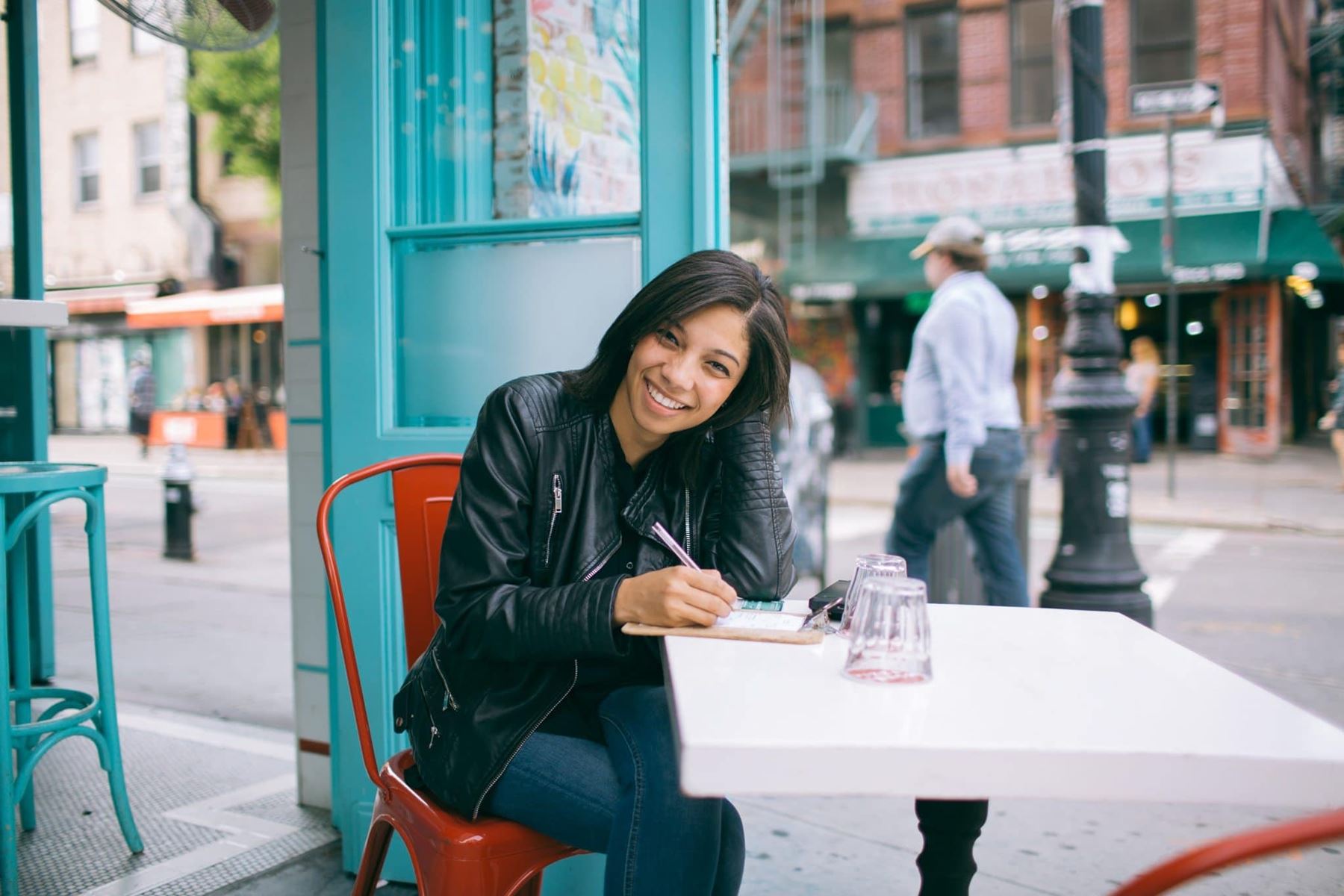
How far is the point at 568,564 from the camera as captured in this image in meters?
1.89

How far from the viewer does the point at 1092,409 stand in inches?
193

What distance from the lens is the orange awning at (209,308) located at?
1947cm

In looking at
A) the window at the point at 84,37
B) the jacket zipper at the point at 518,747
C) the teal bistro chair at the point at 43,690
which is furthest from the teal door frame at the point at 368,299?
the window at the point at 84,37

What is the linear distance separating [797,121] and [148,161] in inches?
512

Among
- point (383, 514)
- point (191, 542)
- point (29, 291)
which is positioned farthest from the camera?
point (191, 542)

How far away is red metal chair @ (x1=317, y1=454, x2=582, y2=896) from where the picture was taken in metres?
1.68

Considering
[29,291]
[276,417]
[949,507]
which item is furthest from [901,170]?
[29,291]

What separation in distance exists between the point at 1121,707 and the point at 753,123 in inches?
695

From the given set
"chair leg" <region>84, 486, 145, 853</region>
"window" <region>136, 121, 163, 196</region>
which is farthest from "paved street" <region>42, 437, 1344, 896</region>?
"window" <region>136, 121, 163, 196</region>

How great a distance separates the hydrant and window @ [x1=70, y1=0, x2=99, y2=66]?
16862 mm

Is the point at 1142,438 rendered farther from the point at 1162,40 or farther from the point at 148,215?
the point at 148,215

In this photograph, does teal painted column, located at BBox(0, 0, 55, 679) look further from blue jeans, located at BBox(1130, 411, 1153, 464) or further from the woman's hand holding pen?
blue jeans, located at BBox(1130, 411, 1153, 464)

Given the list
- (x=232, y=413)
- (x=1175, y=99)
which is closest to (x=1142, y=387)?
(x=1175, y=99)

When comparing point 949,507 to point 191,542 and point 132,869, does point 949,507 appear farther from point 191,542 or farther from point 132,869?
point 191,542
